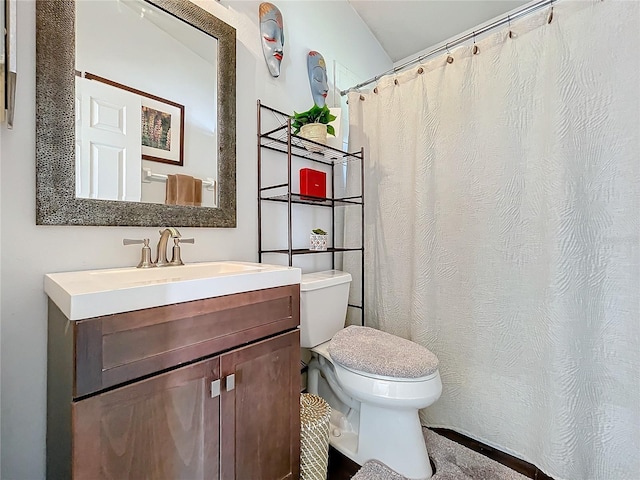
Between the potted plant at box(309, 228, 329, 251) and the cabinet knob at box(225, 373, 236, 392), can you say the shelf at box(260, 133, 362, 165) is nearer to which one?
the potted plant at box(309, 228, 329, 251)

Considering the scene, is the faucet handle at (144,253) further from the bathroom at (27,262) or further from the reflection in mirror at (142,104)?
the reflection in mirror at (142,104)

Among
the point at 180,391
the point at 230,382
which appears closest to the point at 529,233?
the point at 230,382

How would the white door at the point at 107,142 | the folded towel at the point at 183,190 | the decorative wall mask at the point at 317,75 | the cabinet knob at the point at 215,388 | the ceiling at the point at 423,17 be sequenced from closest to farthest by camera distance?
the cabinet knob at the point at 215,388 → the white door at the point at 107,142 → the folded towel at the point at 183,190 → the decorative wall mask at the point at 317,75 → the ceiling at the point at 423,17

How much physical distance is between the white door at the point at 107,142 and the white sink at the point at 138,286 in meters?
0.28

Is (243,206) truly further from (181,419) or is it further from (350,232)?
(181,419)

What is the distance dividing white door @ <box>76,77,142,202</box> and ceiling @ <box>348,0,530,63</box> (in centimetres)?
165

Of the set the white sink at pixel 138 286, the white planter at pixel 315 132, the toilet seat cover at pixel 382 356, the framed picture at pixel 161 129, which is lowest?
the toilet seat cover at pixel 382 356

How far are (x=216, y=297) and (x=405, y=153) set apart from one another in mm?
1252

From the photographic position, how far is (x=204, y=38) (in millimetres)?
1246

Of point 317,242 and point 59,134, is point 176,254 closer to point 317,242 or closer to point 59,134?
point 59,134

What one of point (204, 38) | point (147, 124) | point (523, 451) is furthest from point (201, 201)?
point (523, 451)

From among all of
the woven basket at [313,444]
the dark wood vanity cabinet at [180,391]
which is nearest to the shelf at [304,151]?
the dark wood vanity cabinet at [180,391]

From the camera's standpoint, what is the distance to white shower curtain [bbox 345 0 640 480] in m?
1.05

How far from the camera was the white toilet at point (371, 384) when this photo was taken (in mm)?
1117
